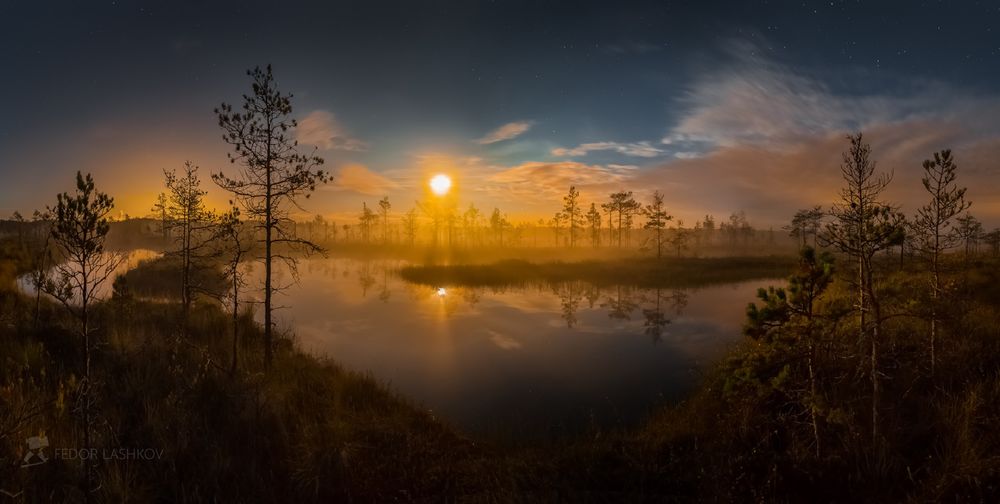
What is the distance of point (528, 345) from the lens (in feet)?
58.9

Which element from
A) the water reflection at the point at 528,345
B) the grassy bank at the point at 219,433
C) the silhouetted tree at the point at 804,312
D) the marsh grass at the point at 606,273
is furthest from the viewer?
the marsh grass at the point at 606,273

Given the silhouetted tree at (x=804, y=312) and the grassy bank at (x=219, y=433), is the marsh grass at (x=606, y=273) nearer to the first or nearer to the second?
the grassy bank at (x=219, y=433)

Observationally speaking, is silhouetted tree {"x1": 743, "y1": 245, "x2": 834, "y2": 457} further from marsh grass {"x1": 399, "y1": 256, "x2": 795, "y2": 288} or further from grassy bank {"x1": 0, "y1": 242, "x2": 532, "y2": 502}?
marsh grass {"x1": 399, "y1": 256, "x2": 795, "y2": 288}

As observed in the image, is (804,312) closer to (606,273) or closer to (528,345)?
(528,345)

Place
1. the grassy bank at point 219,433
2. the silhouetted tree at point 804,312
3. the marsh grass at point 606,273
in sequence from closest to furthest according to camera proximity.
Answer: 1. the grassy bank at point 219,433
2. the silhouetted tree at point 804,312
3. the marsh grass at point 606,273

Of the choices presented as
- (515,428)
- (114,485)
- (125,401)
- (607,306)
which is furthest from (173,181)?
(607,306)

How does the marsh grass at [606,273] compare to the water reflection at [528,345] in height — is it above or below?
above

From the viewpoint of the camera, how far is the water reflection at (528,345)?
1189 centimetres

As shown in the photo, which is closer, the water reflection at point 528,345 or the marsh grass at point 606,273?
the water reflection at point 528,345

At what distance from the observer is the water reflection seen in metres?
11.9

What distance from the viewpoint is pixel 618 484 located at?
6625 millimetres

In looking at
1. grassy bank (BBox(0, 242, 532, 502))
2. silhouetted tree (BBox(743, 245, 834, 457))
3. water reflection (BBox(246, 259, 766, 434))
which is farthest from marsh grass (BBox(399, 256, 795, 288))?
silhouetted tree (BBox(743, 245, 834, 457))

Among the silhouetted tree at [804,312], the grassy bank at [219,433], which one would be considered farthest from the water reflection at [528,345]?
the silhouetted tree at [804,312]

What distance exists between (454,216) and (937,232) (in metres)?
101
